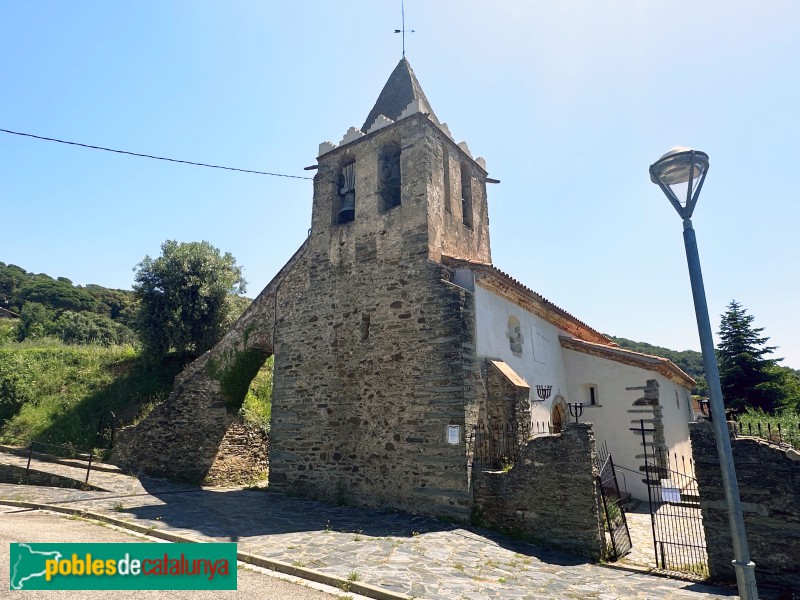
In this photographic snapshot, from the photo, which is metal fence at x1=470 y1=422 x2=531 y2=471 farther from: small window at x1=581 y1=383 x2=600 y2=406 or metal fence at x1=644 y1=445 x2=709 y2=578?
small window at x1=581 y1=383 x2=600 y2=406

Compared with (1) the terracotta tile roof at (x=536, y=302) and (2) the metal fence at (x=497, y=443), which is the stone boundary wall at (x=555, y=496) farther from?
(1) the terracotta tile roof at (x=536, y=302)

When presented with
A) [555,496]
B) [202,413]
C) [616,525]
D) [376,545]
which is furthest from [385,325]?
[202,413]

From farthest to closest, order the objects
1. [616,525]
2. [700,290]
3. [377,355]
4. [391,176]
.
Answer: [391,176]
[377,355]
[616,525]
[700,290]

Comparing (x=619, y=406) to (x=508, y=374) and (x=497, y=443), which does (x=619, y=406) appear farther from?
(x=497, y=443)

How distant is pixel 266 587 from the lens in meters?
6.18

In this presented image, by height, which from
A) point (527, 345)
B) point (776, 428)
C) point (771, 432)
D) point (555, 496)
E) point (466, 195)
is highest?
point (466, 195)

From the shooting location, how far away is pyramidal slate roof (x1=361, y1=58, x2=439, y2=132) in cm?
1486

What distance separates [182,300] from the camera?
20469mm

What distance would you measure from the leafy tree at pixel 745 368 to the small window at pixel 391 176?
26.9 m

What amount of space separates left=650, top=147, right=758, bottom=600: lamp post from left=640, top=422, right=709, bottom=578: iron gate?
334 cm

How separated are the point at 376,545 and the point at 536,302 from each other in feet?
28.2

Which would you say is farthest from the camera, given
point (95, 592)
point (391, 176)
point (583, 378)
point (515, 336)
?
point (583, 378)

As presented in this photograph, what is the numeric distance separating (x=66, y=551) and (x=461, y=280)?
921 centimetres

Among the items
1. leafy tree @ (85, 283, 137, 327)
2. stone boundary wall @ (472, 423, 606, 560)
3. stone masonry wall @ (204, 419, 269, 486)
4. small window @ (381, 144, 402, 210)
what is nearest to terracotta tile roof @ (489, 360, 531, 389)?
stone boundary wall @ (472, 423, 606, 560)
